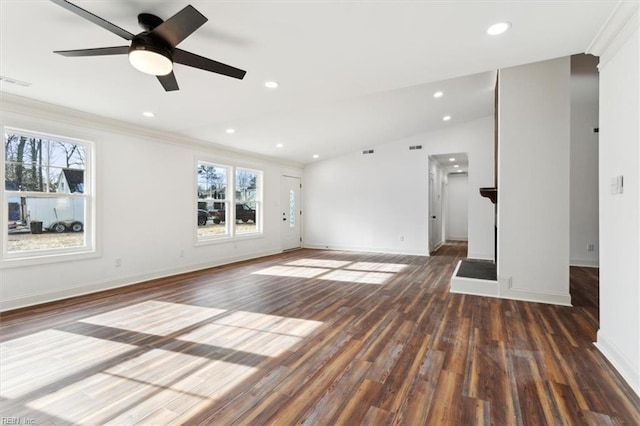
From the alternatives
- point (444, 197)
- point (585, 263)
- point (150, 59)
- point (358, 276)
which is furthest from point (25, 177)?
point (444, 197)

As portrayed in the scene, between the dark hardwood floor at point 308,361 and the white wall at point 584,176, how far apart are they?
2851 mm

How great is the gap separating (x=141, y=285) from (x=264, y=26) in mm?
4308

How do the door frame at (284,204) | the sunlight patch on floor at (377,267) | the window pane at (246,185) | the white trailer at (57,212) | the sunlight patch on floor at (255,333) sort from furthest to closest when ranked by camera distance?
the door frame at (284,204) < the window pane at (246,185) < the sunlight patch on floor at (377,267) < the white trailer at (57,212) < the sunlight patch on floor at (255,333)

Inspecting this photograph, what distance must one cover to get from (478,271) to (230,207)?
5.08 metres

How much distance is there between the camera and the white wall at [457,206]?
1127cm

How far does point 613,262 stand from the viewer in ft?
7.59

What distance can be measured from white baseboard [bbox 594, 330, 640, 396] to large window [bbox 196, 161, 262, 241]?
6.05 metres

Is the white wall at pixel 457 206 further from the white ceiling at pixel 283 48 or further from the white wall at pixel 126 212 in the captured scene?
the white ceiling at pixel 283 48

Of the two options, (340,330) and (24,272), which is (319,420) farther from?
(24,272)

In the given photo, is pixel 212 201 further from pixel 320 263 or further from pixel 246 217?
pixel 320 263

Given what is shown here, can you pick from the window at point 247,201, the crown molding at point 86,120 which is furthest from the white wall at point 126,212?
the window at point 247,201

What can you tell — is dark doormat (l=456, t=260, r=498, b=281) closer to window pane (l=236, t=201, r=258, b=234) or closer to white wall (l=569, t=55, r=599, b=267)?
white wall (l=569, t=55, r=599, b=267)

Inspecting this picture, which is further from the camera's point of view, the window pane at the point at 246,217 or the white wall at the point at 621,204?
the window pane at the point at 246,217

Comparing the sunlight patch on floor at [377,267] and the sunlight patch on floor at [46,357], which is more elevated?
the sunlight patch on floor at [377,267]
